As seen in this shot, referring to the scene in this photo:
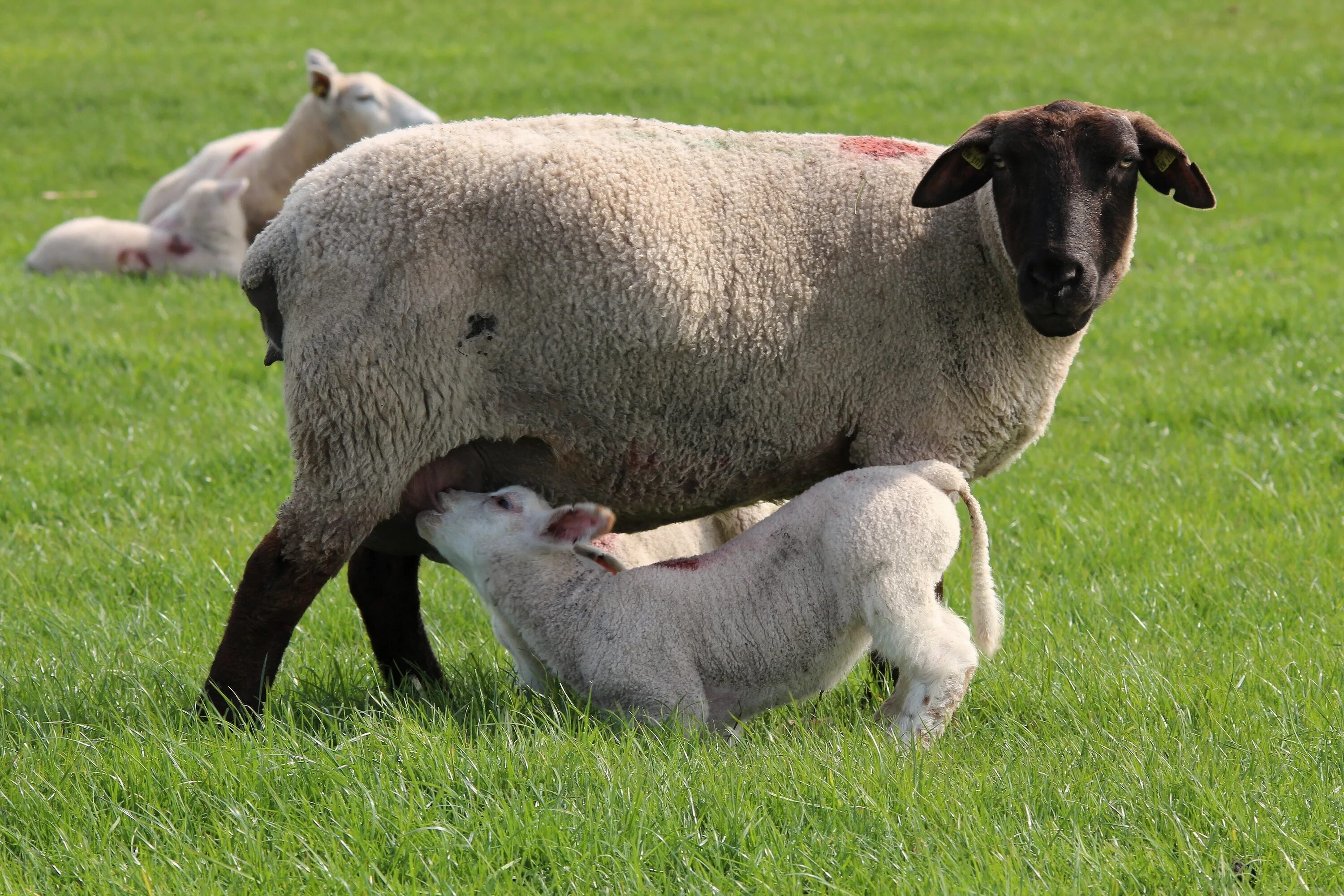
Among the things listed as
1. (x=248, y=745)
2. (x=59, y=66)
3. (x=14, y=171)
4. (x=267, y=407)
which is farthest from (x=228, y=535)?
(x=59, y=66)

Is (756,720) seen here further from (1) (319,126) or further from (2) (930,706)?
(1) (319,126)

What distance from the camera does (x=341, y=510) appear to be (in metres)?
3.76

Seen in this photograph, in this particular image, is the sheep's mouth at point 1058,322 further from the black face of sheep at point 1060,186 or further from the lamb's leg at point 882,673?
the lamb's leg at point 882,673

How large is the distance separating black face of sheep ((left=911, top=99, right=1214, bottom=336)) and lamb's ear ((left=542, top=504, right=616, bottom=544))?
1.23m

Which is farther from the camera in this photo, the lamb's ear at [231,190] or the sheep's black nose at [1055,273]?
the lamb's ear at [231,190]

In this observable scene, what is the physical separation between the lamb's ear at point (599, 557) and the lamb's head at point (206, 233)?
806 centimetres

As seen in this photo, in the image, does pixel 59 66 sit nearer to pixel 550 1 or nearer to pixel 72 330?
pixel 550 1

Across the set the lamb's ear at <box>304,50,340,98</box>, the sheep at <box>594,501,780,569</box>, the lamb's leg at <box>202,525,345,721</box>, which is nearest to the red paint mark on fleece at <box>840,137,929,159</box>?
the sheep at <box>594,501,780,569</box>

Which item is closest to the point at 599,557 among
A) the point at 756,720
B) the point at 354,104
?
the point at 756,720

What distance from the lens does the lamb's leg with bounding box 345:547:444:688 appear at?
4.35 metres

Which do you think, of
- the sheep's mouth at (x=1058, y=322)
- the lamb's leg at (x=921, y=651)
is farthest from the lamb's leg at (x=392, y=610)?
the sheep's mouth at (x=1058, y=322)

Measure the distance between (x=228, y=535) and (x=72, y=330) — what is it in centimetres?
352

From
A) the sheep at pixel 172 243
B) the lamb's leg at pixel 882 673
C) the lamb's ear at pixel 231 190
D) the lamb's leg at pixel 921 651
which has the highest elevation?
the lamb's leg at pixel 921 651

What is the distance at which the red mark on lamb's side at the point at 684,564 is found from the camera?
390 cm
